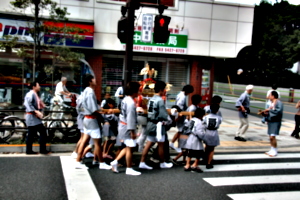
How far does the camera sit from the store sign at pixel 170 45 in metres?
13.9

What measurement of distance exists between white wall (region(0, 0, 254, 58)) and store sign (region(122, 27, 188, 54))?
0.31 meters

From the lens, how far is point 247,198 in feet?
16.7

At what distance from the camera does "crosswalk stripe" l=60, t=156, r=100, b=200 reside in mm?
4918

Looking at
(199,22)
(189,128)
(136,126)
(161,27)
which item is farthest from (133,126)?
(199,22)

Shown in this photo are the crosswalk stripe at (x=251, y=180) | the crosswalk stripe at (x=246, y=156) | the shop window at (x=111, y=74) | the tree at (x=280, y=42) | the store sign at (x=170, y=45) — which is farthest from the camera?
the tree at (x=280, y=42)

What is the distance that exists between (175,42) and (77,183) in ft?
33.1

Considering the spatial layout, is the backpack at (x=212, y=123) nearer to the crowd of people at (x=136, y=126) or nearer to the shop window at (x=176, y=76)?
the crowd of people at (x=136, y=126)

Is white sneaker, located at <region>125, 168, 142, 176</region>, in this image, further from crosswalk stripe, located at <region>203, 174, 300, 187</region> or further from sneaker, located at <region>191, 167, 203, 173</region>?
crosswalk stripe, located at <region>203, 174, 300, 187</region>

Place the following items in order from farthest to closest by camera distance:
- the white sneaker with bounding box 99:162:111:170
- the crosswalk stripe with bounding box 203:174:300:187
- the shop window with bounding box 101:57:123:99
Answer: the shop window with bounding box 101:57:123:99 → the white sneaker with bounding box 99:162:111:170 → the crosswalk stripe with bounding box 203:174:300:187

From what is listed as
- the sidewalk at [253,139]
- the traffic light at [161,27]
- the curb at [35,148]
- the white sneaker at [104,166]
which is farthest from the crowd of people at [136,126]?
the sidewalk at [253,139]

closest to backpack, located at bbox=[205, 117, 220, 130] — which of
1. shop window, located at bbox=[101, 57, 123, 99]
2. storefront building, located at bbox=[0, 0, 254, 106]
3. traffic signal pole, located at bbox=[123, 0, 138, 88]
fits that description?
traffic signal pole, located at bbox=[123, 0, 138, 88]

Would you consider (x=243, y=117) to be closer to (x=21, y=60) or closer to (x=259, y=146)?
(x=259, y=146)

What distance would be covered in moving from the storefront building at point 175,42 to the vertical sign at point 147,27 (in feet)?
0.36

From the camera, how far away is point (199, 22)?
575 inches
